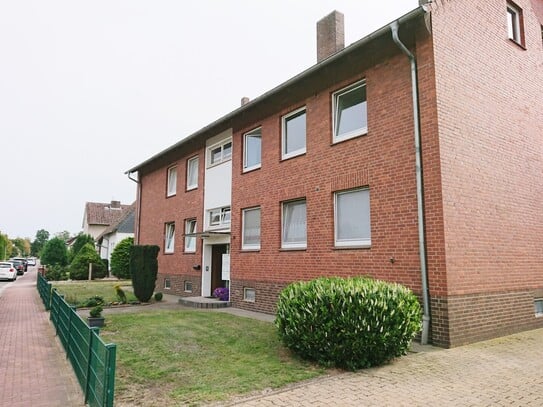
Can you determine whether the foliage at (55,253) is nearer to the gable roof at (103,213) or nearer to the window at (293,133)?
the gable roof at (103,213)

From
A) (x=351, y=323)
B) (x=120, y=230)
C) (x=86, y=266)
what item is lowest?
(x=351, y=323)

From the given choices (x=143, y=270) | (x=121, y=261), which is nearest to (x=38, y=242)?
(x=121, y=261)

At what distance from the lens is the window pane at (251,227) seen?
13156 mm

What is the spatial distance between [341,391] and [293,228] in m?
6.85

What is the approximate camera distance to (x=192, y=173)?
18.1 meters

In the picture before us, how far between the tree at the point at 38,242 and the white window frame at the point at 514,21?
139 meters

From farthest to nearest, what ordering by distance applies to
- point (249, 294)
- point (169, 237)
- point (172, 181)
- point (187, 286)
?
point (172, 181)
point (169, 237)
point (187, 286)
point (249, 294)

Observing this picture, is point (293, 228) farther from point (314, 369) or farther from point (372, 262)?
point (314, 369)

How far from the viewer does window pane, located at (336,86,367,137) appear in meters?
10.0

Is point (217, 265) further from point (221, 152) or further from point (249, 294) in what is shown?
point (221, 152)

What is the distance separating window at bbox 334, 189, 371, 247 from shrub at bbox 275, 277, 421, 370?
116 inches

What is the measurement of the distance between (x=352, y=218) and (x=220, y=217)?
6.81 metres

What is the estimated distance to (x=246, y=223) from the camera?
13.7m

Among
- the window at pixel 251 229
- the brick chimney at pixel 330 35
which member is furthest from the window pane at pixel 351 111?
the window at pixel 251 229
